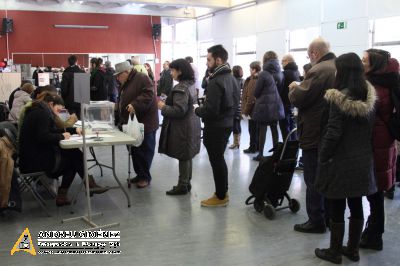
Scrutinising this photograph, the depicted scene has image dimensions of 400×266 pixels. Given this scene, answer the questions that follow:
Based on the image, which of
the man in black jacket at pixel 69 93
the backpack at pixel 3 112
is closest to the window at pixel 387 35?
the man in black jacket at pixel 69 93

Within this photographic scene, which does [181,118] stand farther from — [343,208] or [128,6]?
[128,6]

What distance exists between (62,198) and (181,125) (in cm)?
127

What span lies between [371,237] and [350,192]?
25.3 inches

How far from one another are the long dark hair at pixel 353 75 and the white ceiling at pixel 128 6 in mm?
9838

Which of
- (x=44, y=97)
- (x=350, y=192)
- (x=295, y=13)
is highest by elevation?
(x=295, y=13)

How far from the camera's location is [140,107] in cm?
429

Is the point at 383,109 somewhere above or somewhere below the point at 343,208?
above

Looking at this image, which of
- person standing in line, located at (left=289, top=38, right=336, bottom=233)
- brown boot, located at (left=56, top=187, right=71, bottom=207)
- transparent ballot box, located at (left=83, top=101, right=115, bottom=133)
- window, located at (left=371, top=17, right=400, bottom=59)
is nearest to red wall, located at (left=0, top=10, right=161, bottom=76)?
window, located at (left=371, top=17, right=400, bottom=59)

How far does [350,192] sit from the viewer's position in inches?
99.9

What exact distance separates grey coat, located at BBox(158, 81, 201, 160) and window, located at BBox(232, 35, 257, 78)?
7917mm

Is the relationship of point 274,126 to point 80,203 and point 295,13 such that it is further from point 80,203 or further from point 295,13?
point 295,13

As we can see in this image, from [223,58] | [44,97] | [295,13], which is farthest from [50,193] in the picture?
[295,13]

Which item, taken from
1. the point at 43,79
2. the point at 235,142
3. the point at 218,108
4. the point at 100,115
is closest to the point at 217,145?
the point at 218,108

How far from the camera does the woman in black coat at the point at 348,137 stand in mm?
2486
